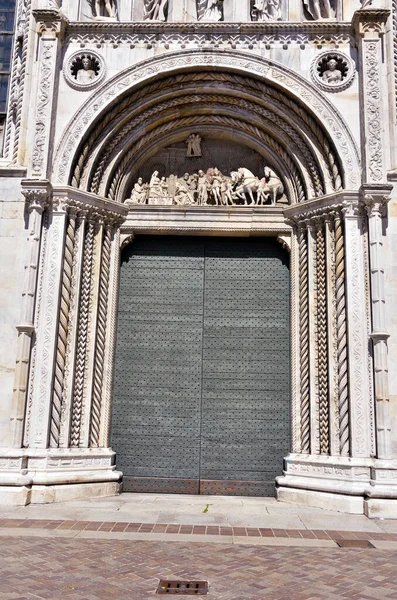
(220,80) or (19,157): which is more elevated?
(220,80)

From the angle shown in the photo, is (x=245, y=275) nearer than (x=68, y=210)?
No

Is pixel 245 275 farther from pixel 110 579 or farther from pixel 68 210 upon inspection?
pixel 110 579

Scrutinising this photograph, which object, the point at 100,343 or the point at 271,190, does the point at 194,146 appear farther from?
the point at 100,343

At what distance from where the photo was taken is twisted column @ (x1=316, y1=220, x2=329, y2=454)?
955 centimetres

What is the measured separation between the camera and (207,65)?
1059 cm

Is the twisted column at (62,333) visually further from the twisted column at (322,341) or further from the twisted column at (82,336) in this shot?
the twisted column at (322,341)

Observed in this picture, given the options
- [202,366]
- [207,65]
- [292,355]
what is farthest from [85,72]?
[292,355]

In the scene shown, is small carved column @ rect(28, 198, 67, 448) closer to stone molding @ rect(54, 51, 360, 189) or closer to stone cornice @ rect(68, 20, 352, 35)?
stone molding @ rect(54, 51, 360, 189)

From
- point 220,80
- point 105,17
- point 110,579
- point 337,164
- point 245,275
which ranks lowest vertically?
point 110,579

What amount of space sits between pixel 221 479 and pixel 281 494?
3.74 feet

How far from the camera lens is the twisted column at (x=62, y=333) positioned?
9.48 metres

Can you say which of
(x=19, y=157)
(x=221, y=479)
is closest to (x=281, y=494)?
Result: (x=221, y=479)

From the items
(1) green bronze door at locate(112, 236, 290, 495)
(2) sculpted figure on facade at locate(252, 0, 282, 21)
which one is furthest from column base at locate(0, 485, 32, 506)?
(2) sculpted figure on facade at locate(252, 0, 282, 21)

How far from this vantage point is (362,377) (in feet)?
30.2
